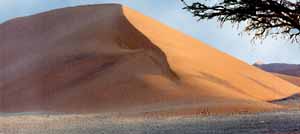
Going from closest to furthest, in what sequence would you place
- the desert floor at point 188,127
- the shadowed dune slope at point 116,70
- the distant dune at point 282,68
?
the desert floor at point 188,127
the shadowed dune slope at point 116,70
the distant dune at point 282,68

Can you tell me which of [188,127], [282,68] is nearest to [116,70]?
[188,127]

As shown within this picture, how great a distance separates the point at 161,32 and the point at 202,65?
8079 mm

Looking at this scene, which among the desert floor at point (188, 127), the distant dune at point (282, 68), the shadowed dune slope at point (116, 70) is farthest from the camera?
the distant dune at point (282, 68)

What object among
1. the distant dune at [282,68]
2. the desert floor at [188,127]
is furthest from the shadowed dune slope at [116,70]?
the distant dune at [282,68]

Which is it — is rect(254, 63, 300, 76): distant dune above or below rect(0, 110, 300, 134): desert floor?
above

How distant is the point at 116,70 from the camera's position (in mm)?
46125

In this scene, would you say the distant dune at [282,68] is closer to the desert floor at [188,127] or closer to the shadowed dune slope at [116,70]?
the shadowed dune slope at [116,70]

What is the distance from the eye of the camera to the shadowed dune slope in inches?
1645

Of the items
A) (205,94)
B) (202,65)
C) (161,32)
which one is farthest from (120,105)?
(161,32)

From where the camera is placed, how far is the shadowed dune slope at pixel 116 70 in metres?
41.8

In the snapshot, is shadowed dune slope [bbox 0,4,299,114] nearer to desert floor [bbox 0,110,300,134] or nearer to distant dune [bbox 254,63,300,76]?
desert floor [bbox 0,110,300,134]

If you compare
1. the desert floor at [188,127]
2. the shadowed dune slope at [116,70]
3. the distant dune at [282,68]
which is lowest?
the desert floor at [188,127]

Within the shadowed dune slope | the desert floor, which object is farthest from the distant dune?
the desert floor

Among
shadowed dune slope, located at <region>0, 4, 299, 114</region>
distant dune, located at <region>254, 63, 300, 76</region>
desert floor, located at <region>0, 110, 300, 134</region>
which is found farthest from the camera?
distant dune, located at <region>254, 63, 300, 76</region>
